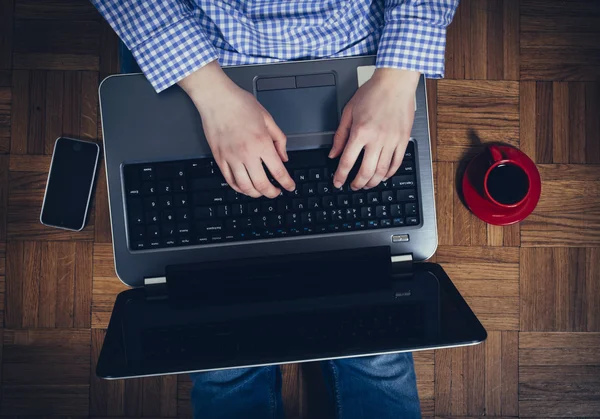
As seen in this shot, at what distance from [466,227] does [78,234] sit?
70cm

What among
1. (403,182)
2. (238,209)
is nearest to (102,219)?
(238,209)

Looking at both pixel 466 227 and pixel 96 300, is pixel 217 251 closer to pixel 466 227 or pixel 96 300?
pixel 96 300

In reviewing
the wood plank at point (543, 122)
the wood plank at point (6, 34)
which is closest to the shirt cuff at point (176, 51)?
the wood plank at point (6, 34)

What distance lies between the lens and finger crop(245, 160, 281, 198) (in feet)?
1.99

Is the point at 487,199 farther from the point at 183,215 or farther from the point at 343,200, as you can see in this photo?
the point at 183,215

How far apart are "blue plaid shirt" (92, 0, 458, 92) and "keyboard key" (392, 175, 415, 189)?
0.47ft

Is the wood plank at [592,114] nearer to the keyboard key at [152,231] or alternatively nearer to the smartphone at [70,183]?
the keyboard key at [152,231]

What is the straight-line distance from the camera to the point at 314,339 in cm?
58

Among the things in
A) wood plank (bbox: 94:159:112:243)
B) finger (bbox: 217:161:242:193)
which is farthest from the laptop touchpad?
wood plank (bbox: 94:159:112:243)

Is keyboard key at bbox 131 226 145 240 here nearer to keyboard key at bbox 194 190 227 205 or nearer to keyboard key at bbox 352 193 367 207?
keyboard key at bbox 194 190 227 205

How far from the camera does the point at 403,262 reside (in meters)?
0.66

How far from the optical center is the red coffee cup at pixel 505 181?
0.72 metres

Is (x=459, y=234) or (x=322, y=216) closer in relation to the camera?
(x=322, y=216)

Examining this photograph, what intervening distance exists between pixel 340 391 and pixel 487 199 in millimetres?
395
